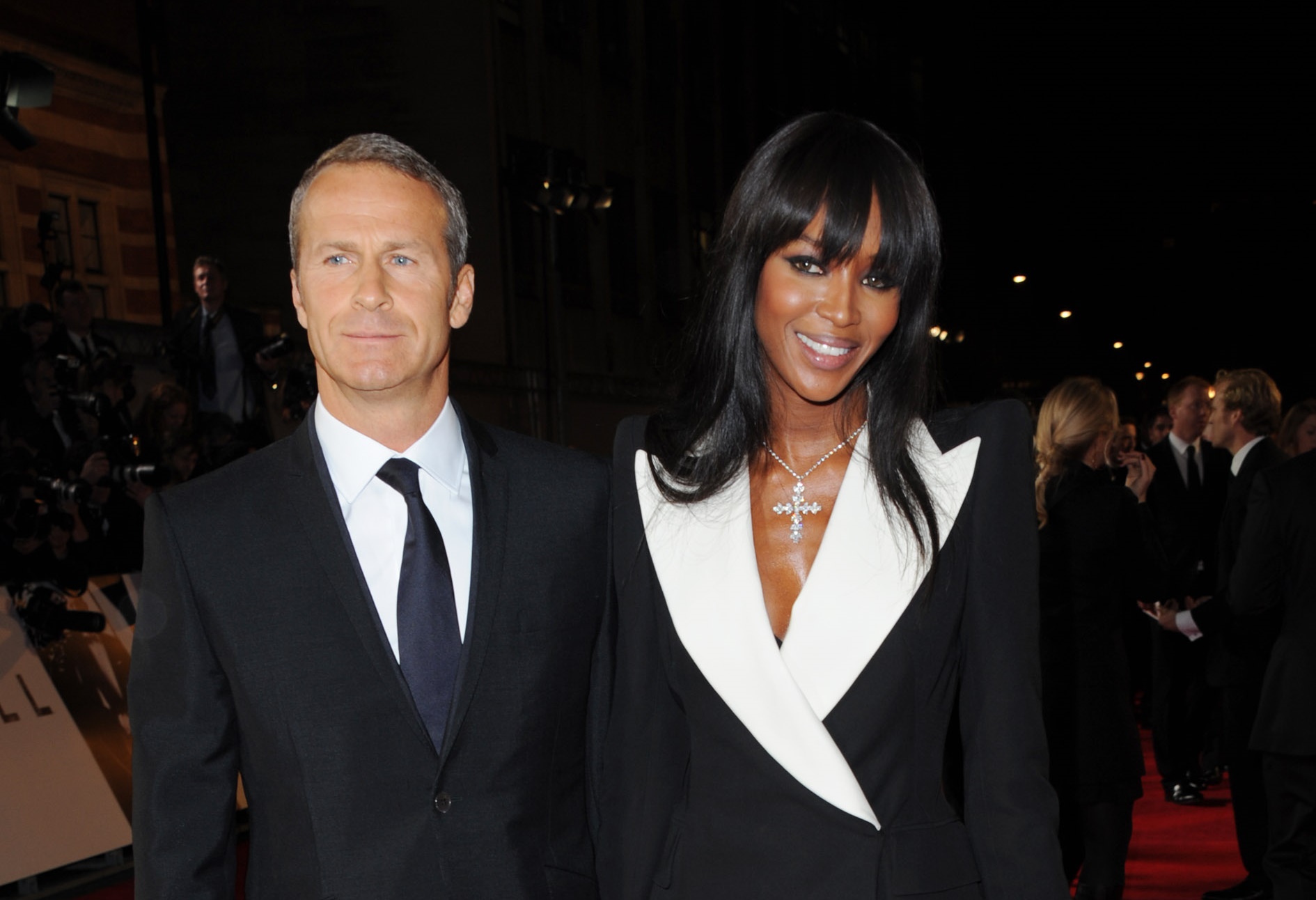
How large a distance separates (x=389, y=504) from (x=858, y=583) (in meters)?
0.75

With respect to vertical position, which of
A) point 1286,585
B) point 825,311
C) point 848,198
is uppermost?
point 848,198

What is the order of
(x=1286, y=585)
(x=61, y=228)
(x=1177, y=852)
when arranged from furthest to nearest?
(x=61, y=228), (x=1177, y=852), (x=1286, y=585)

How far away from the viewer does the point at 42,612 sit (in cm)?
557

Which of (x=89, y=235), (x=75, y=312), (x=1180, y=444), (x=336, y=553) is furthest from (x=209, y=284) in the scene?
(x=336, y=553)

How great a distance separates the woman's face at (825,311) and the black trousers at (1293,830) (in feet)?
10.2

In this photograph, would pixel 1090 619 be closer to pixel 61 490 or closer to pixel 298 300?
pixel 298 300

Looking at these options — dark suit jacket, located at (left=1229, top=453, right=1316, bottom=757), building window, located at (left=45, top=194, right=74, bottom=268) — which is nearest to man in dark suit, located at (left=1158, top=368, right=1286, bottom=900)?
dark suit jacket, located at (left=1229, top=453, right=1316, bottom=757)

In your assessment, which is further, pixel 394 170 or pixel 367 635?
pixel 394 170

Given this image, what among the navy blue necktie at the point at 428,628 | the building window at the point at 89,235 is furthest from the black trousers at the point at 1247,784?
the building window at the point at 89,235

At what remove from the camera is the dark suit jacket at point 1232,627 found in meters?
4.88

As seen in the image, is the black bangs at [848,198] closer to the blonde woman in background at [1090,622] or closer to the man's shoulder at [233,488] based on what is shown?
the man's shoulder at [233,488]

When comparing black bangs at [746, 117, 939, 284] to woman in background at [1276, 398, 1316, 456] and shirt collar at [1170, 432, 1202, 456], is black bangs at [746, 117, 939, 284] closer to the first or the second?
woman in background at [1276, 398, 1316, 456]

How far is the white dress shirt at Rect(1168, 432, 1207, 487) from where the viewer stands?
24.4 feet

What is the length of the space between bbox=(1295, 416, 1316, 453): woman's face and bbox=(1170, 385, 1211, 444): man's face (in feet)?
4.85
